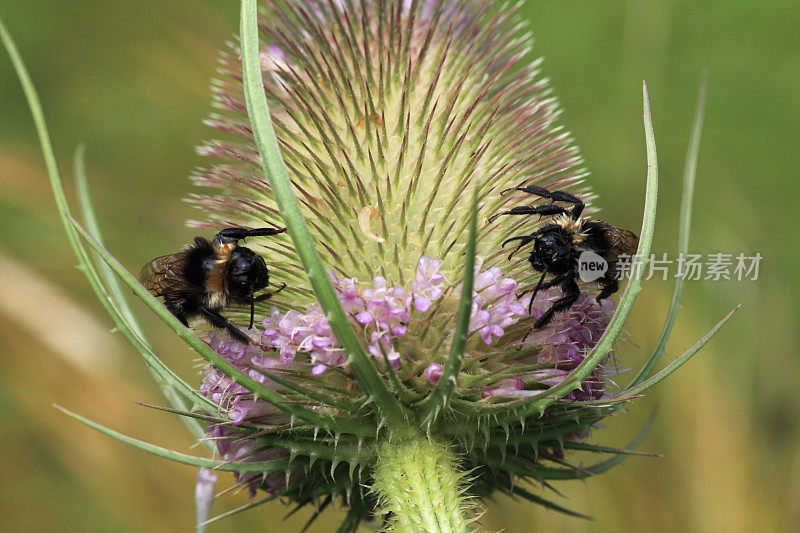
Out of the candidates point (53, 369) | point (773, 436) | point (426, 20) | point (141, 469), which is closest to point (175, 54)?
point (53, 369)

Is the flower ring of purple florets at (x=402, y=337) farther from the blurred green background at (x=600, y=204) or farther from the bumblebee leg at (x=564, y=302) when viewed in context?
the blurred green background at (x=600, y=204)

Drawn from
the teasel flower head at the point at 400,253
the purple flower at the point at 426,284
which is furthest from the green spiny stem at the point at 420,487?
the purple flower at the point at 426,284

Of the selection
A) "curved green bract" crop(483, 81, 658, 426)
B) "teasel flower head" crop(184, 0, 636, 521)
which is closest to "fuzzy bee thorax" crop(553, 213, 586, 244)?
"teasel flower head" crop(184, 0, 636, 521)

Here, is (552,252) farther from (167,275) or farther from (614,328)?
(167,275)

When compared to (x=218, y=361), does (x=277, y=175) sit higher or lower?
higher

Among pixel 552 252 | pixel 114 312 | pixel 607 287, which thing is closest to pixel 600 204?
pixel 607 287

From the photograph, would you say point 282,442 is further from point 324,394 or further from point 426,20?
point 426,20
